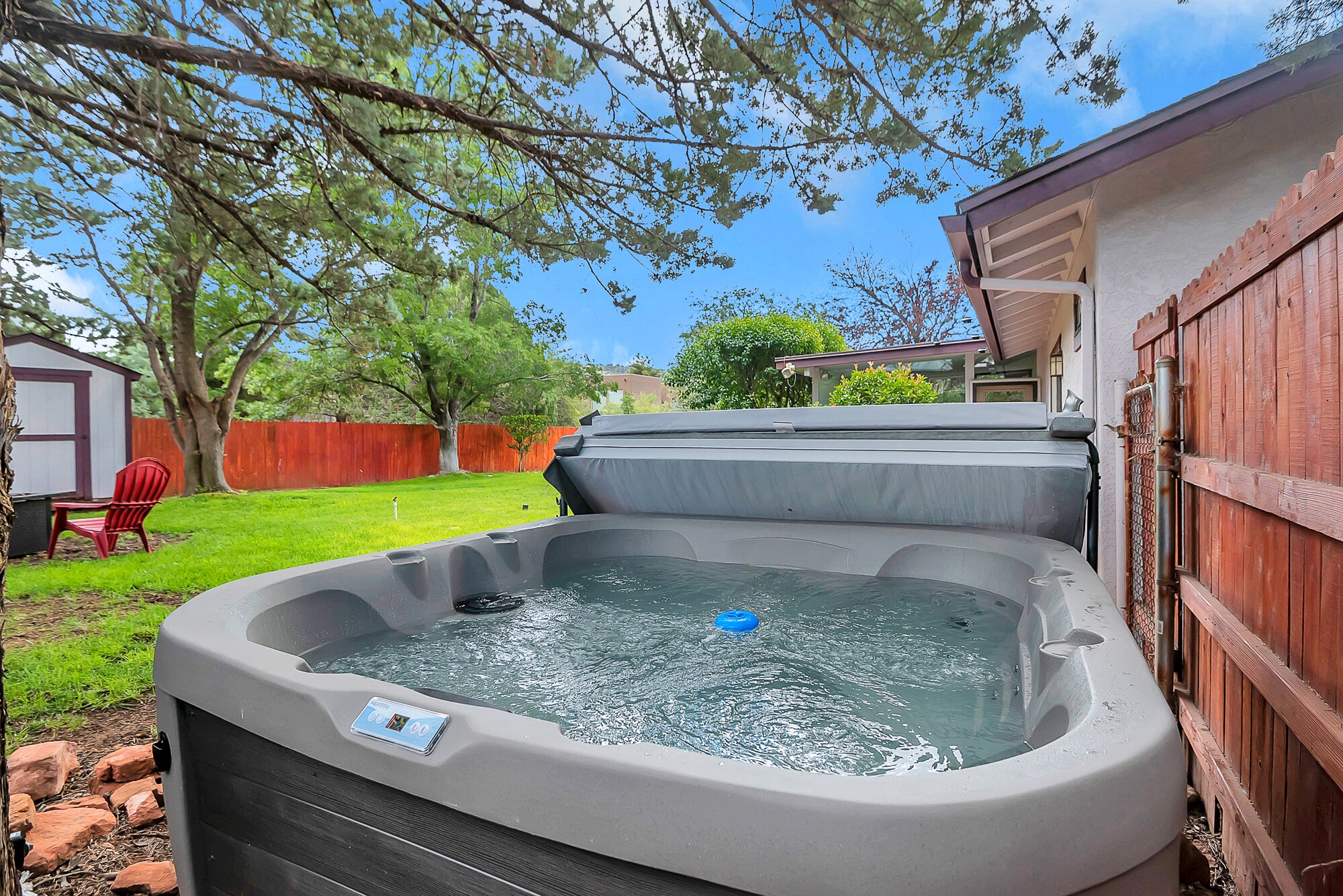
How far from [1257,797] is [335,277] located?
4493 millimetres

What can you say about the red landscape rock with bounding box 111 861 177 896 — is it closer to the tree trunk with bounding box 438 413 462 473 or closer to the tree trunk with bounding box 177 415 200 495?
the tree trunk with bounding box 177 415 200 495

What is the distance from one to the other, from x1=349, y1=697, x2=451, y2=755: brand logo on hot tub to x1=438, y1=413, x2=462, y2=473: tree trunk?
14753 millimetres

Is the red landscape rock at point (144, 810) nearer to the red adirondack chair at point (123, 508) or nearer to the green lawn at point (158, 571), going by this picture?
the green lawn at point (158, 571)

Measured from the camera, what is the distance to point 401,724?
1049 mm

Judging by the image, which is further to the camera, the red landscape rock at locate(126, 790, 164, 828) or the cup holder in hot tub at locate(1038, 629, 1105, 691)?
the red landscape rock at locate(126, 790, 164, 828)

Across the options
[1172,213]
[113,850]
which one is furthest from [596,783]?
[1172,213]

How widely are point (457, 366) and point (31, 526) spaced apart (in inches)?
372

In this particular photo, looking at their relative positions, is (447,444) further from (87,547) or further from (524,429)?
(87,547)

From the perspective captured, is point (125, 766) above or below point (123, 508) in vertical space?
below

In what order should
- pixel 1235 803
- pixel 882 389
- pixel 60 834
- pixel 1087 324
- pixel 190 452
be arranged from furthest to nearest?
pixel 190 452 → pixel 882 389 → pixel 1087 324 → pixel 60 834 → pixel 1235 803

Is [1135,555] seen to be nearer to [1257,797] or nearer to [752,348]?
[1257,797]

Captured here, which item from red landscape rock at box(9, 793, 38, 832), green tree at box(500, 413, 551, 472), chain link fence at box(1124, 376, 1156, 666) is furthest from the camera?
green tree at box(500, 413, 551, 472)

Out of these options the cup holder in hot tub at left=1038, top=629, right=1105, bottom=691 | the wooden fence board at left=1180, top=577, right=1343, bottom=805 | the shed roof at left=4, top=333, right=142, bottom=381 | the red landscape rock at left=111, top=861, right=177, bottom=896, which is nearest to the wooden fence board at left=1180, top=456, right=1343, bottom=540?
the wooden fence board at left=1180, top=577, right=1343, bottom=805

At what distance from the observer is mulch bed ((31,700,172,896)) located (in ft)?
5.22
